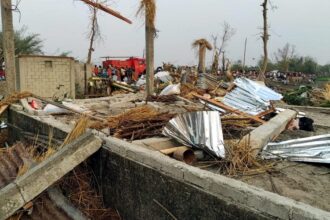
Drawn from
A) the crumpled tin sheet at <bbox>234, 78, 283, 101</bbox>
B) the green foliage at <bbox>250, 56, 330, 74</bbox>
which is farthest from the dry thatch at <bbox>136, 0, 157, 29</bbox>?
the green foliage at <bbox>250, 56, 330, 74</bbox>

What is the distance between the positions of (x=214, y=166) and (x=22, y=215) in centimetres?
238

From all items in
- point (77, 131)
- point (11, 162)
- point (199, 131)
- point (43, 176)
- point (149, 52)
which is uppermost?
point (149, 52)

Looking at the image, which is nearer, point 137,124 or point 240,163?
point 240,163

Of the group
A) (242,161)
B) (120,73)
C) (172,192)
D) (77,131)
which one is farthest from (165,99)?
(120,73)

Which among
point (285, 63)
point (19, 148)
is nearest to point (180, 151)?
point (19, 148)

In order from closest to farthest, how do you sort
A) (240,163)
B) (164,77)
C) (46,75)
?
(240,163)
(46,75)
(164,77)

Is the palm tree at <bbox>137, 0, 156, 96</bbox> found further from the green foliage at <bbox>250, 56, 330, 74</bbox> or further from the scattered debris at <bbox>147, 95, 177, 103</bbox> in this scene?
the green foliage at <bbox>250, 56, 330, 74</bbox>

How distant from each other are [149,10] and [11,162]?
6.23 meters

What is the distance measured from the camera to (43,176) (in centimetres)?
450

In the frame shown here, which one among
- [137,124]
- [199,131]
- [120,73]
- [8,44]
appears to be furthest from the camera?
[120,73]

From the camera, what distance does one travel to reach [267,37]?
16391 millimetres

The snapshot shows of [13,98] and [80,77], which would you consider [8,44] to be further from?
[80,77]

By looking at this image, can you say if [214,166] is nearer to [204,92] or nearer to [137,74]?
[204,92]

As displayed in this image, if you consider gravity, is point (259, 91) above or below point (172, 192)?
above
